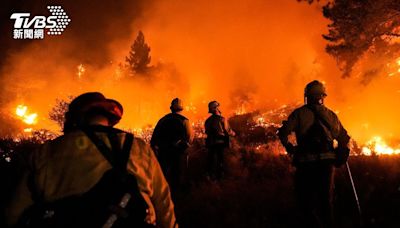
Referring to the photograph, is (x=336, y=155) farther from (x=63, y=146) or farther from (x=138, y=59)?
(x=138, y=59)

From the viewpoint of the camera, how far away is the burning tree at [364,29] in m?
14.4

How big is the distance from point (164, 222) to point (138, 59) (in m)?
66.4

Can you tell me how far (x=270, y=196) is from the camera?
24.3 ft

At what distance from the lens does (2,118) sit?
1997 inches

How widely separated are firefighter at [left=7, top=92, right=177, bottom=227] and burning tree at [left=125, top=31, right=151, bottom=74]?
217ft

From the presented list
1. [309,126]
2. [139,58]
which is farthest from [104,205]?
[139,58]

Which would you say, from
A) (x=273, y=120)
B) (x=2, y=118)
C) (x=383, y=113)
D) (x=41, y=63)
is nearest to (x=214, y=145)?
(x=273, y=120)

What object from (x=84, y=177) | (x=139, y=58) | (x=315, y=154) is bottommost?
(x=84, y=177)

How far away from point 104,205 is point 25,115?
6235 cm

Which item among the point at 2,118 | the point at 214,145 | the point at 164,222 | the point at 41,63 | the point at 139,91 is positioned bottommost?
the point at 164,222

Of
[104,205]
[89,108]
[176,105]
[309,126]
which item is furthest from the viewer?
[176,105]

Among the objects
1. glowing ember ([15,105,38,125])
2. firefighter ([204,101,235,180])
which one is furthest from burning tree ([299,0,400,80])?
glowing ember ([15,105,38,125])

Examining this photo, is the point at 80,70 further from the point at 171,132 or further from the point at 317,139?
the point at 317,139

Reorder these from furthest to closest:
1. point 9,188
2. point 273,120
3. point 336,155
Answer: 1. point 273,120
2. point 9,188
3. point 336,155
